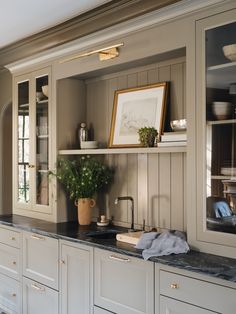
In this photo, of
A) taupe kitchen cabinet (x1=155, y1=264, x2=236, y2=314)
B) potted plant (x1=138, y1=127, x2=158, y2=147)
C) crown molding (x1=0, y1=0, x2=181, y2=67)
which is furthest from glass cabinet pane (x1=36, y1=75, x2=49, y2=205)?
taupe kitchen cabinet (x1=155, y1=264, x2=236, y2=314)

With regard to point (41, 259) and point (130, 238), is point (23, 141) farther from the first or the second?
point (130, 238)

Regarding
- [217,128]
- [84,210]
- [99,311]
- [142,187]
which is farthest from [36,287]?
[217,128]

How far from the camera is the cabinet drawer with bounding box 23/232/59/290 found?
341 centimetres

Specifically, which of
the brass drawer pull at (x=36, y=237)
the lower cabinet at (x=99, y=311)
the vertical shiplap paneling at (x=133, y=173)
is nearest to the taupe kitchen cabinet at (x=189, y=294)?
the lower cabinet at (x=99, y=311)

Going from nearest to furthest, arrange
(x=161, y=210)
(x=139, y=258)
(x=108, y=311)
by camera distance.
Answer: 1. (x=139, y=258)
2. (x=108, y=311)
3. (x=161, y=210)

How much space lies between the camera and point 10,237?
13.0ft

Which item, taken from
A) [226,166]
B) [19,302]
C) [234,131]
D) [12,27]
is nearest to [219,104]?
[234,131]

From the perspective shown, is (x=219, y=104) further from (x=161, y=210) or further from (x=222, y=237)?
(x=161, y=210)

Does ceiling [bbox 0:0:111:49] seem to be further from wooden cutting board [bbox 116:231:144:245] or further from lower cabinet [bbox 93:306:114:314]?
lower cabinet [bbox 93:306:114:314]

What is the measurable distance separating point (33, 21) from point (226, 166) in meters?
2.11

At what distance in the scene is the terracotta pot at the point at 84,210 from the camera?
3.78 m

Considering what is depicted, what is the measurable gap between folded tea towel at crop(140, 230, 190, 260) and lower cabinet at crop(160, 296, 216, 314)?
10.0 inches

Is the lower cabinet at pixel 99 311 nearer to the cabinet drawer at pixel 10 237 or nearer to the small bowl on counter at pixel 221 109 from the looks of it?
the cabinet drawer at pixel 10 237

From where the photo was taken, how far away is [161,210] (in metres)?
3.35
